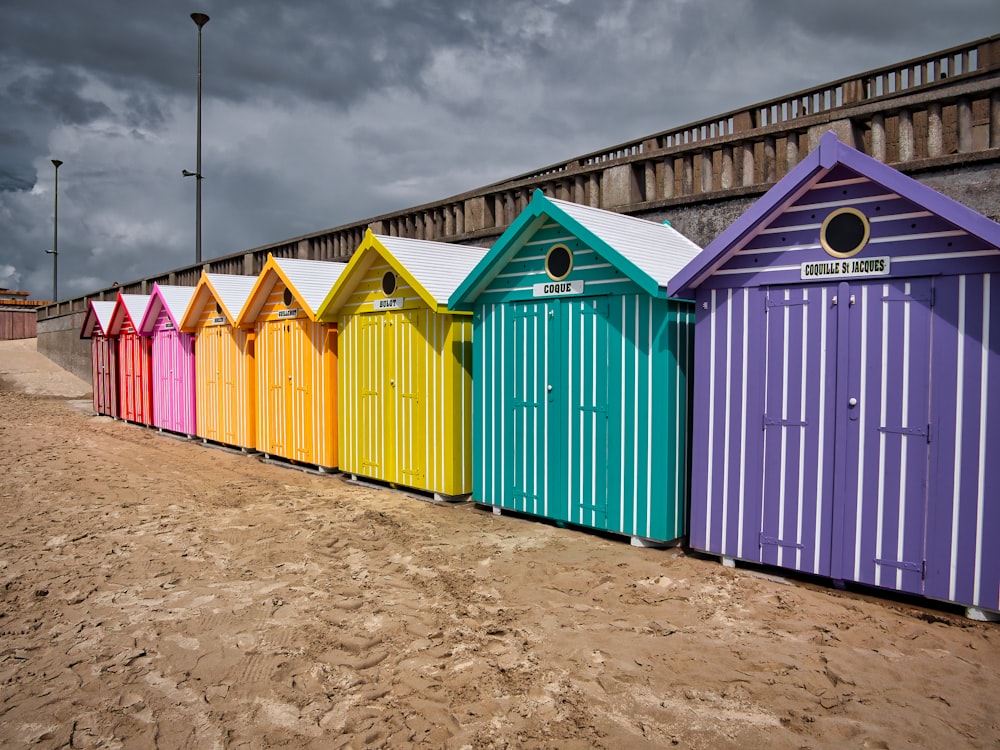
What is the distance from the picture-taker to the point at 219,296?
1322 cm

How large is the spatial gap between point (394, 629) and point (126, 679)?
1.58 m

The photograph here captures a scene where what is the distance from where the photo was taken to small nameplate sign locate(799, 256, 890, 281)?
5293 mm

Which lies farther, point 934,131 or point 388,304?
point 388,304

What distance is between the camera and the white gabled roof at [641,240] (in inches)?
267

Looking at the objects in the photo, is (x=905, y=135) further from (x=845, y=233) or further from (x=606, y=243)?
(x=606, y=243)

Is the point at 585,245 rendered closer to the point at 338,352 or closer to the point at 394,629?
the point at 394,629

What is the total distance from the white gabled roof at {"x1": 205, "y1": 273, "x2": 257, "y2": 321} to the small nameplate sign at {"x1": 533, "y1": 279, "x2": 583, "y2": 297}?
687cm

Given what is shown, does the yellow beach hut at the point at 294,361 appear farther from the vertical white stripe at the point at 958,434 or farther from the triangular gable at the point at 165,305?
the vertical white stripe at the point at 958,434

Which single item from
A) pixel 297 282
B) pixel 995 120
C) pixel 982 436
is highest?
pixel 995 120

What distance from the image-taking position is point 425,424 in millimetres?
8977

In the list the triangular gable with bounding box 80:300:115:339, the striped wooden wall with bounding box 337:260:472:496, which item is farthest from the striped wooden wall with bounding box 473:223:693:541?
the triangular gable with bounding box 80:300:115:339

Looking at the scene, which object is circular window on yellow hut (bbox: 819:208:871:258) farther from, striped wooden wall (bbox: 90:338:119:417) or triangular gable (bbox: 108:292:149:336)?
striped wooden wall (bbox: 90:338:119:417)

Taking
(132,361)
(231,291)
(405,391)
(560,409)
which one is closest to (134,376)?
(132,361)

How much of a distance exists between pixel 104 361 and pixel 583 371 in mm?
17032
